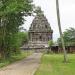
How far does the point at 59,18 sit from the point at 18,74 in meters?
22.1

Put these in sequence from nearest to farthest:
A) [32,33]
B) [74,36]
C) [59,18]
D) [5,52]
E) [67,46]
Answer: [59,18] → [5,52] → [67,46] → [74,36] → [32,33]

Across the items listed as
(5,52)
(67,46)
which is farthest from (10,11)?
(67,46)

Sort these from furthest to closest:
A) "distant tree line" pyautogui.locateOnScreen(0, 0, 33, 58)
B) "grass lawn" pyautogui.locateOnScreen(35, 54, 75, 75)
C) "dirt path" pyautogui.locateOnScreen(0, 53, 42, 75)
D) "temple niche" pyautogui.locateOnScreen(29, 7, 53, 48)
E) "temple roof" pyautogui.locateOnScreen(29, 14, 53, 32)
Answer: "temple niche" pyautogui.locateOnScreen(29, 7, 53, 48), "temple roof" pyautogui.locateOnScreen(29, 14, 53, 32), "distant tree line" pyautogui.locateOnScreen(0, 0, 33, 58), "grass lawn" pyautogui.locateOnScreen(35, 54, 75, 75), "dirt path" pyautogui.locateOnScreen(0, 53, 42, 75)

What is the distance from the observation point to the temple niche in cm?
13988

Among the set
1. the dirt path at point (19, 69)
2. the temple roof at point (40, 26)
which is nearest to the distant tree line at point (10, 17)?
the dirt path at point (19, 69)

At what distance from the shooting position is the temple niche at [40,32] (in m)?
140

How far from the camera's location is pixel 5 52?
→ 5678 centimetres

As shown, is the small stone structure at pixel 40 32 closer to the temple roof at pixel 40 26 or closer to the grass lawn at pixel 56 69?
the temple roof at pixel 40 26

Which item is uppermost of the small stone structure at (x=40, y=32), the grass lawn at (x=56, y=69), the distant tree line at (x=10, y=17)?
the small stone structure at (x=40, y=32)

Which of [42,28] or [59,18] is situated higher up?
[42,28]

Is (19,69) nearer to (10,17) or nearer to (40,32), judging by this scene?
(10,17)

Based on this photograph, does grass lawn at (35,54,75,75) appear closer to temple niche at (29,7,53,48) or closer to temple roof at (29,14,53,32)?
temple roof at (29,14,53,32)

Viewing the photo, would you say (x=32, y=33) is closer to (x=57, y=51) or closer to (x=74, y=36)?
(x=74, y=36)

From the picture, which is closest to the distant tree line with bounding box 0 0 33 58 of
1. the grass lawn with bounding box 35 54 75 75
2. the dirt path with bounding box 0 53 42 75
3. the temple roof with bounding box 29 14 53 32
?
the grass lawn with bounding box 35 54 75 75
